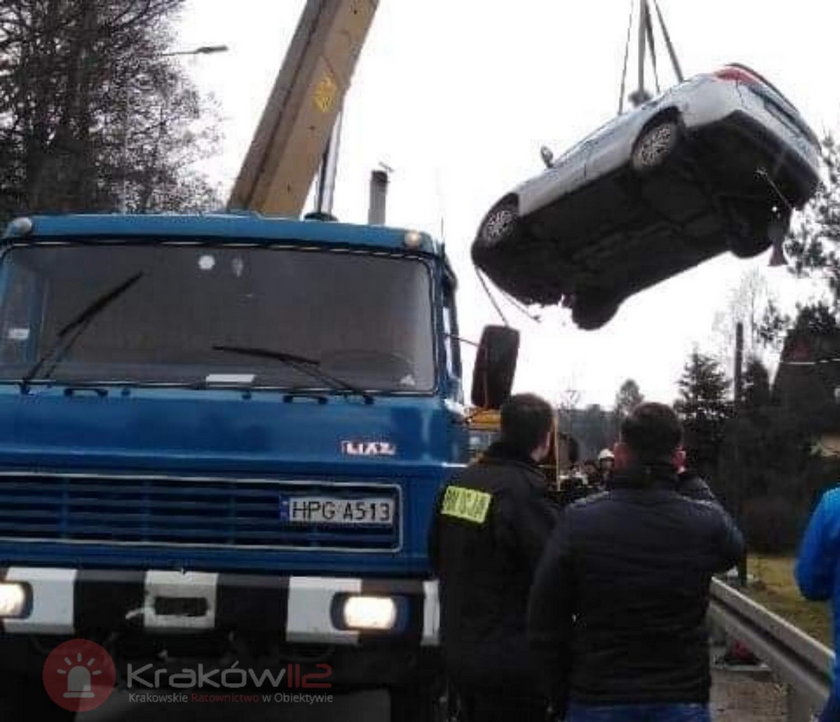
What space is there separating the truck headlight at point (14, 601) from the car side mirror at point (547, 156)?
→ 8586mm

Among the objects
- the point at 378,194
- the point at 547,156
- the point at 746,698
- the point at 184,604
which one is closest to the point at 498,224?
the point at 547,156

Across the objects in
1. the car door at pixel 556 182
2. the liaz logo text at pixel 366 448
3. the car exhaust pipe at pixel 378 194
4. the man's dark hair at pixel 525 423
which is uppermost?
the car door at pixel 556 182

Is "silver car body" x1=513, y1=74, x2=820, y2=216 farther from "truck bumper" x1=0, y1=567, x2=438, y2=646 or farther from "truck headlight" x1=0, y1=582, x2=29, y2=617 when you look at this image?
"truck headlight" x1=0, y1=582, x2=29, y2=617

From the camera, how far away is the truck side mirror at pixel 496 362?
6.52 metres

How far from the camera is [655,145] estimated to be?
11359mm

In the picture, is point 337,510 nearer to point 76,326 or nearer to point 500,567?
point 500,567

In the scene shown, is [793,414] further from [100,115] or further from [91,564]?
[91,564]

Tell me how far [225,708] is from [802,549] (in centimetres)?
424

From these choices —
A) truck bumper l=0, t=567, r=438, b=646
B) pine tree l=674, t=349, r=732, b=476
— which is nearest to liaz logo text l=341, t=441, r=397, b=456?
truck bumper l=0, t=567, r=438, b=646

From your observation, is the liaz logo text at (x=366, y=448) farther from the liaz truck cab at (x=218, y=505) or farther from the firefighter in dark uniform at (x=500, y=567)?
the firefighter in dark uniform at (x=500, y=567)

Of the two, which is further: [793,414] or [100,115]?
[793,414]

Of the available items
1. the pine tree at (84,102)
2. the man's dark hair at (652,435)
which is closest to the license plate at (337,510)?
the man's dark hair at (652,435)

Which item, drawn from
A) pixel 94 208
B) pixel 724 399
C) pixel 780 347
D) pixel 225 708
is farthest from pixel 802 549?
pixel 724 399

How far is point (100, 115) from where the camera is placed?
1282 inches
